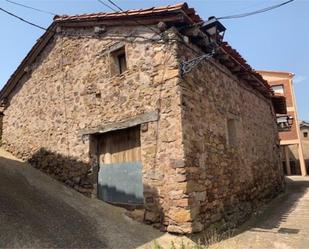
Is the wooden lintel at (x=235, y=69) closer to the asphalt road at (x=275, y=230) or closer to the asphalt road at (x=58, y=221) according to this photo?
the asphalt road at (x=275, y=230)

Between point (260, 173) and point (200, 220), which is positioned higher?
point (260, 173)

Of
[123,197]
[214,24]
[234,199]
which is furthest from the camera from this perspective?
[234,199]

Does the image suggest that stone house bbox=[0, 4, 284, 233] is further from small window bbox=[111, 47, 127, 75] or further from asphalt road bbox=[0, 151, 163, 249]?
asphalt road bbox=[0, 151, 163, 249]

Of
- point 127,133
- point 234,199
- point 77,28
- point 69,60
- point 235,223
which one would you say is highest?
point 77,28

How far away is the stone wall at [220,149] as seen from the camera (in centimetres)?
619

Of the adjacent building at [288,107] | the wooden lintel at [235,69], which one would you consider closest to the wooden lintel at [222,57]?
the wooden lintel at [235,69]

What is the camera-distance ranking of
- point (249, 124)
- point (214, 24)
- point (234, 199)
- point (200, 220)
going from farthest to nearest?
point (249, 124) → point (234, 199) → point (214, 24) → point (200, 220)

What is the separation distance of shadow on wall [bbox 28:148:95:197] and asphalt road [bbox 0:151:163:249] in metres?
0.31

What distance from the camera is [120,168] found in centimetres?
728

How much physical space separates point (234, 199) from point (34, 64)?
7373 mm

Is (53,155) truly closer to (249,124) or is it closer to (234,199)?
(234,199)

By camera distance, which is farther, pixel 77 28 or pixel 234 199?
pixel 77 28

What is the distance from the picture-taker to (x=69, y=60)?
9008mm

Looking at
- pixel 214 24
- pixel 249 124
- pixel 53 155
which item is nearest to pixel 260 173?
pixel 249 124
